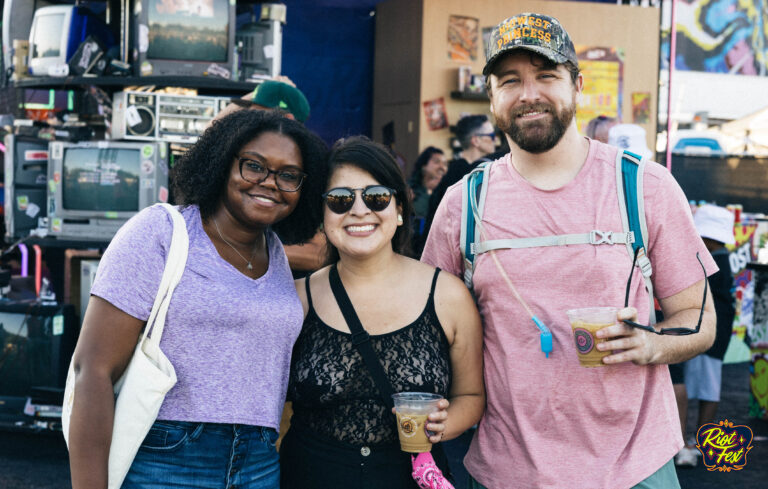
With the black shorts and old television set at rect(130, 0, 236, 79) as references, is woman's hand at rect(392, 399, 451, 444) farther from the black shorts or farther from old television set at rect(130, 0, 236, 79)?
old television set at rect(130, 0, 236, 79)

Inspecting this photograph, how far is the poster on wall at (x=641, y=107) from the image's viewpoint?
9305 millimetres

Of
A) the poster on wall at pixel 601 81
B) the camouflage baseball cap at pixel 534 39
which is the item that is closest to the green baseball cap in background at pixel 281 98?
the camouflage baseball cap at pixel 534 39

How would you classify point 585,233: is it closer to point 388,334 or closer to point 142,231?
point 388,334

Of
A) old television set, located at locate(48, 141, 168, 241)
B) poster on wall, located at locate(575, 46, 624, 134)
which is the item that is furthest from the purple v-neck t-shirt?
poster on wall, located at locate(575, 46, 624, 134)

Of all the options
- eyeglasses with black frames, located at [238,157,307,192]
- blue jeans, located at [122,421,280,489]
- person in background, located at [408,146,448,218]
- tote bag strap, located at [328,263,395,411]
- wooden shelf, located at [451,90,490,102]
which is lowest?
blue jeans, located at [122,421,280,489]

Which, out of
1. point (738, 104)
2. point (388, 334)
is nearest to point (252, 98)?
point (388, 334)

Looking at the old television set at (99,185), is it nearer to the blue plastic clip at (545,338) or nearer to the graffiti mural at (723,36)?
the blue plastic clip at (545,338)

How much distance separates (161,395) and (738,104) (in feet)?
49.8

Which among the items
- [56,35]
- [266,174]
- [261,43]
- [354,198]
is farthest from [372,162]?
[56,35]

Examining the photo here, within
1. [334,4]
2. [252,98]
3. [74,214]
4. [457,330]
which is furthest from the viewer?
[334,4]

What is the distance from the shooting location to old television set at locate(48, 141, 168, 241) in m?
5.43

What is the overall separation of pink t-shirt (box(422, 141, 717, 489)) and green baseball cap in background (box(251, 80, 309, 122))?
183 centimetres

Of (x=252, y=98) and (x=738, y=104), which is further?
(x=738, y=104)

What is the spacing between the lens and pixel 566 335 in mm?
2266
